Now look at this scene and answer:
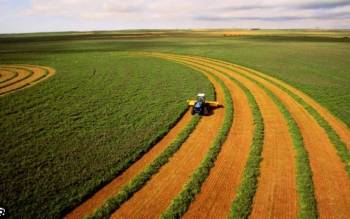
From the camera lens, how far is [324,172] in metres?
13.2

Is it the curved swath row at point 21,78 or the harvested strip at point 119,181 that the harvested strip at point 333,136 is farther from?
the curved swath row at point 21,78

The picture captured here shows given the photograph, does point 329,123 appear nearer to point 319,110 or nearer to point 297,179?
point 319,110

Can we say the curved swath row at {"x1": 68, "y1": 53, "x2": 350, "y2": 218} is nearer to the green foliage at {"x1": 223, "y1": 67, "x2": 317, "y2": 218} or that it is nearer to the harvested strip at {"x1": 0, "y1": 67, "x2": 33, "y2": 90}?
the green foliage at {"x1": 223, "y1": 67, "x2": 317, "y2": 218}

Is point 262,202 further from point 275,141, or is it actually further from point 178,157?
point 275,141

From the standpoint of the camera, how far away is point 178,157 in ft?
49.0

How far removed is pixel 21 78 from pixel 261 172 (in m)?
34.4

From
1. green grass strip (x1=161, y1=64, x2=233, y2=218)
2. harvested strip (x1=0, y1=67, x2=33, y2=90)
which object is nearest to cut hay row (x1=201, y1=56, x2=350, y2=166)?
green grass strip (x1=161, y1=64, x2=233, y2=218)

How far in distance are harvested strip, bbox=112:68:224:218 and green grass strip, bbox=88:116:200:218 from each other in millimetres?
215

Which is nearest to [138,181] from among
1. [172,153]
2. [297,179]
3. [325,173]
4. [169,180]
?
[169,180]

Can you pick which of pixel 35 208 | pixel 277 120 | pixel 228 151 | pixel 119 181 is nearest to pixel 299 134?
pixel 277 120

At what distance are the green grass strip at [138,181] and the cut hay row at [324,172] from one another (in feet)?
23.0

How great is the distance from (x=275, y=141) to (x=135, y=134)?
9002mm

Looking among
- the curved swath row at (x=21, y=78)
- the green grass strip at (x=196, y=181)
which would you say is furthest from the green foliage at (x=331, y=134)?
the curved swath row at (x=21, y=78)

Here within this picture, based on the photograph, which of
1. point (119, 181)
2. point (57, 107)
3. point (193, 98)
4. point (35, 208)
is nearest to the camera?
point (35, 208)
